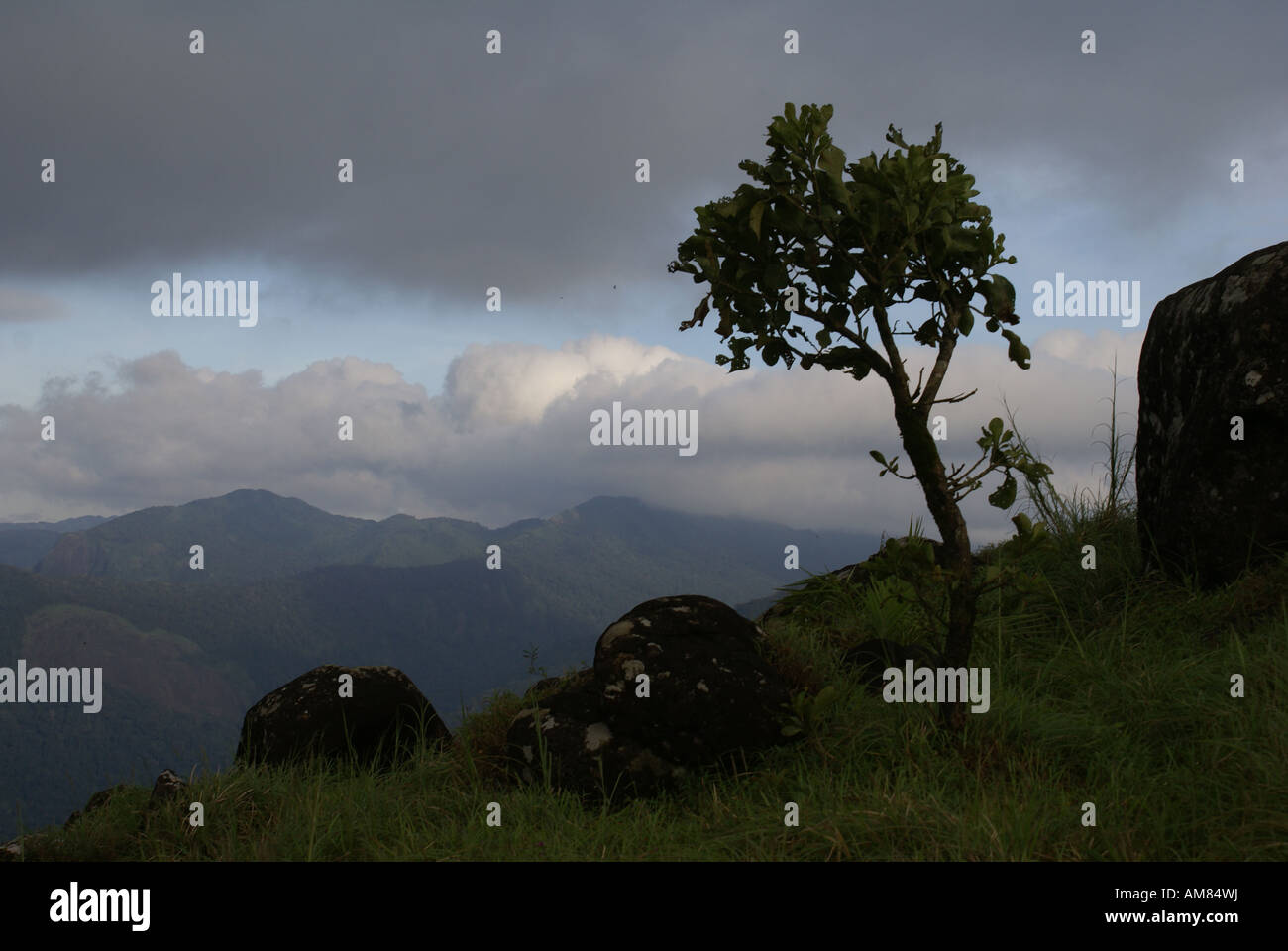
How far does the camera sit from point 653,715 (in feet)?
21.5

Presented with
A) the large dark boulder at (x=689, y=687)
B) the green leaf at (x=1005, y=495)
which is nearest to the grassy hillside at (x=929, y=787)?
the large dark boulder at (x=689, y=687)

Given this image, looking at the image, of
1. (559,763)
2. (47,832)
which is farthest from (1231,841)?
(47,832)

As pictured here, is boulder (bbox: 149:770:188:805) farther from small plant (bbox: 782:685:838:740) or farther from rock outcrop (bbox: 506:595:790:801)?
small plant (bbox: 782:685:838:740)

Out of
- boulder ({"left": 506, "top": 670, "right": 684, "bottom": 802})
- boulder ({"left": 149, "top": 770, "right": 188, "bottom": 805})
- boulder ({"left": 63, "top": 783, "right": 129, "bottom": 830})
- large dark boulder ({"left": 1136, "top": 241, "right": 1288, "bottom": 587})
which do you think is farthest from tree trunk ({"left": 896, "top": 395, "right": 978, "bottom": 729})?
boulder ({"left": 63, "top": 783, "right": 129, "bottom": 830})

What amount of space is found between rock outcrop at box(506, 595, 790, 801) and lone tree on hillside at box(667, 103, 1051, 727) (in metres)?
1.60

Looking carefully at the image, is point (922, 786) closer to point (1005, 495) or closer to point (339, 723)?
point (1005, 495)

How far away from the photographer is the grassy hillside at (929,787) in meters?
5.10

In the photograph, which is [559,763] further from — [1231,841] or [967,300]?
[967,300]

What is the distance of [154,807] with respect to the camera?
22.6 feet

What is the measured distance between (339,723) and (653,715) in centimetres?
346

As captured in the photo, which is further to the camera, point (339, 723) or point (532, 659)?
point (532, 659)

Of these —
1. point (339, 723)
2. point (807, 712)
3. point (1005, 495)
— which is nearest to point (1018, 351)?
point (1005, 495)
